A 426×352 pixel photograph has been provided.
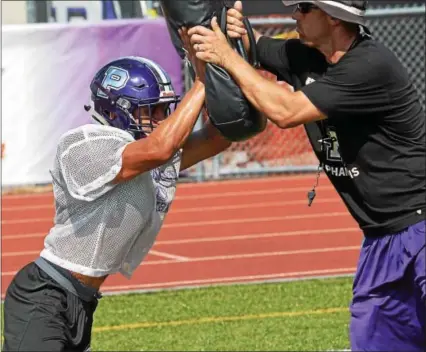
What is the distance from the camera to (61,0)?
53.1ft

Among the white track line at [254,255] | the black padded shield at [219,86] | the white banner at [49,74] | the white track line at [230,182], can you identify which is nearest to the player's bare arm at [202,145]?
the black padded shield at [219,86]

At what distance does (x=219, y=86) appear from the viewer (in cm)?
437

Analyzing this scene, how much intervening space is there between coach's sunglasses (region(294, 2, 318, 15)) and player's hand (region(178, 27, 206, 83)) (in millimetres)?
470

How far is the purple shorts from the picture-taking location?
4.75m

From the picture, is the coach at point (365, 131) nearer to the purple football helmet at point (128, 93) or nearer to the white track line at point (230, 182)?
the purple football helmet at point (128, 93)

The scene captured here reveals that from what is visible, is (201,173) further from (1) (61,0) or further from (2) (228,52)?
(2) (228,52)

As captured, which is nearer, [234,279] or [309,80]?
[309,80]

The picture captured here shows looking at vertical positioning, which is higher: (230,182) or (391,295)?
(391,295)

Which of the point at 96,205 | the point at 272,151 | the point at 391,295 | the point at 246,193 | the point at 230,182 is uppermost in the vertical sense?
the point at 96,205

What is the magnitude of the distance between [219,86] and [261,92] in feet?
0.59

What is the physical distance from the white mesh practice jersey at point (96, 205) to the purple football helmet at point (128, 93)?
0.09m

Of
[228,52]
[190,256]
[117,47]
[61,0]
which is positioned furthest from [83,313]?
[61,0]

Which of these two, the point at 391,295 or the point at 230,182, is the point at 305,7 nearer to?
the point at 391,295

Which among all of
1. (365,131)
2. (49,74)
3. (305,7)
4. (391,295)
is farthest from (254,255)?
(305,7)
